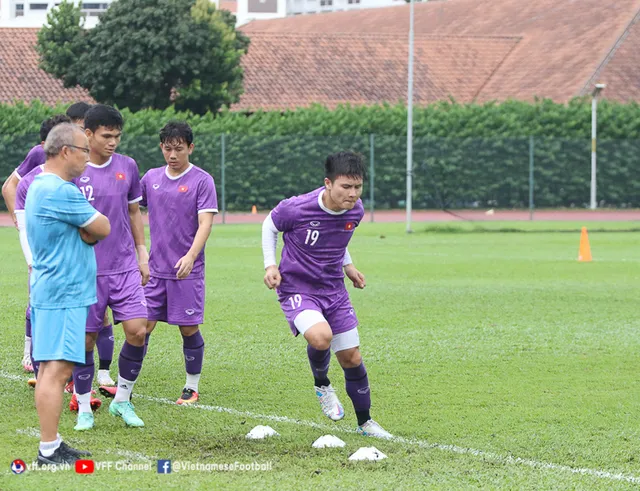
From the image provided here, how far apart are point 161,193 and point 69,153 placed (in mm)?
2000

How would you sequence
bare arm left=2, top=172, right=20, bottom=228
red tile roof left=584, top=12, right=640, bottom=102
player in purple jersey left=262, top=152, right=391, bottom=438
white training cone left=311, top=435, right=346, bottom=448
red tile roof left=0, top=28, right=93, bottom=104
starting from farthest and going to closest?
1. red tile roof left=584, top=12, right=640, bottom=102
2. red tile roof left=0, top=28, right=93, bottom=104
3. bare arm left=2, top=172, right=20, bottom=228
4. player in purple jersey left=262, top=152, right=391, bottom=438
5. white training cone left=311, top=435, right=346, bottom=448

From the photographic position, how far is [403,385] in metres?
8.88

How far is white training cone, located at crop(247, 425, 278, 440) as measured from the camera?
6.98m

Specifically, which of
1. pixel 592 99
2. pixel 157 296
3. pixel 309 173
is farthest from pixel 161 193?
pixel 592 99

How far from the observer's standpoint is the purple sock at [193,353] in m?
8.31

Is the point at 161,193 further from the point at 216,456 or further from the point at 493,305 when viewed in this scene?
the point at 493,305

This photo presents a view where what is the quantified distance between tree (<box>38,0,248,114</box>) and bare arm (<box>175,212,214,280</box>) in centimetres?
3241

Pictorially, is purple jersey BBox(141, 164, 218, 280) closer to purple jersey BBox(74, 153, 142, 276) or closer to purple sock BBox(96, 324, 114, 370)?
purple jersey BBox(74, 153, 142, 276)

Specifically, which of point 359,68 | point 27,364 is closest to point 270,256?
point 27,364

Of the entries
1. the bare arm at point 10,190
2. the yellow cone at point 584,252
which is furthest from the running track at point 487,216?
the bare arm at point 10,190

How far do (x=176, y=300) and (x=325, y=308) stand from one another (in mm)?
1393

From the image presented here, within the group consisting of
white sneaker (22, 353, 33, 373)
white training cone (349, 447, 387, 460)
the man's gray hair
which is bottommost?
white sneaker (22, 353, 33, 373)

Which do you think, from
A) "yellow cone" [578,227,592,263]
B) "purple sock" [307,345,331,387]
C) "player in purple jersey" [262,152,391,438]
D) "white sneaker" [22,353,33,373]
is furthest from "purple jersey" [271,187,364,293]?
"yellow cone" [578,227,592,263]

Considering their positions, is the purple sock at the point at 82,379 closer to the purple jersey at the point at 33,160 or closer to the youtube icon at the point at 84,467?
the youtube icon at the point at 84,467
